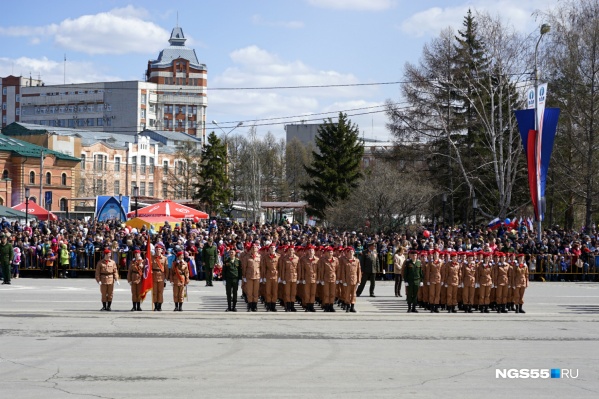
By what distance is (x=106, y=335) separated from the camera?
600 inches

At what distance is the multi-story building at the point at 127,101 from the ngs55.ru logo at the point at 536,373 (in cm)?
11111

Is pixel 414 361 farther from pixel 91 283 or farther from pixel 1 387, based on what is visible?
pixel 91 283

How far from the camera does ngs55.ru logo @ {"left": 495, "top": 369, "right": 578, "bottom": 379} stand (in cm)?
1164

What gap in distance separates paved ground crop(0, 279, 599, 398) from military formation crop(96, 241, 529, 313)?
68 centimetres

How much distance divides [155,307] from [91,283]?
32.7 feet

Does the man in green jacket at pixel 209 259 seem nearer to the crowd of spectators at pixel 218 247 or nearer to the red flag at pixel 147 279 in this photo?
the crowd of spectators at pixel 218 247

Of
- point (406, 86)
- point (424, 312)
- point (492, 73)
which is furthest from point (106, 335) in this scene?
point (406, 86)

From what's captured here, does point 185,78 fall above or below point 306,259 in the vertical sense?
above

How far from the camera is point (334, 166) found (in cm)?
6125

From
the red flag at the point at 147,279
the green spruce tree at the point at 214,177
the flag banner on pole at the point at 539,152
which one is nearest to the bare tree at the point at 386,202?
the flag banner on pole at the point at 539,152

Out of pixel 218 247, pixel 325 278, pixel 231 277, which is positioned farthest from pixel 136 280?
pixel 218 247

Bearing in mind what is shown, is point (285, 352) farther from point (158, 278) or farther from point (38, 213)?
point (38, 213)

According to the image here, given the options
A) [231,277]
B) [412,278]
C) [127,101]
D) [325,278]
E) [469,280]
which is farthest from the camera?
[127,101]

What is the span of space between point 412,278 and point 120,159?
7735cm
